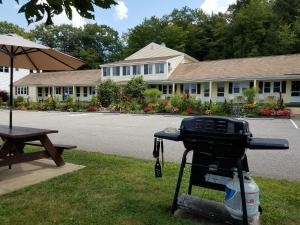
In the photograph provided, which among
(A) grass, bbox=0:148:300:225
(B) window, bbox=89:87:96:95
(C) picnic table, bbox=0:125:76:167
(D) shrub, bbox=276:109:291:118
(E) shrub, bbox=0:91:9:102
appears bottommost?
(A) grass, bbox=0:148:300:225

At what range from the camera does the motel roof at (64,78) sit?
1608 inches

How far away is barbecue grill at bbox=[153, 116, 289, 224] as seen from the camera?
10.7 feet

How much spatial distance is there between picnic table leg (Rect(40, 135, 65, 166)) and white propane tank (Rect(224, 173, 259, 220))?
3805mm

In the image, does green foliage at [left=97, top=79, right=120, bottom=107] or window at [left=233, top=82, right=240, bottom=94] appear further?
green foliage at [left=97, top=79, right=120, bottom=107]

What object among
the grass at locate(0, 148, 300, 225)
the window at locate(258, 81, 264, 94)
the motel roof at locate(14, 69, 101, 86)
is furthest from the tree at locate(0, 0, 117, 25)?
the motel roof at locate(14, 69, 101, 86)

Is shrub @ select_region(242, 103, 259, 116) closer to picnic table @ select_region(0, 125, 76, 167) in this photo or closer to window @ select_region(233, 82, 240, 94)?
window @ select_region(233, 82, 240, 94)

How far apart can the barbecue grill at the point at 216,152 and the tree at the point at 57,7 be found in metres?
1.62

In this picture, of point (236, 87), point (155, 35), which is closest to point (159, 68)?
point (236, 87)

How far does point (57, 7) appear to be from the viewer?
258 cm

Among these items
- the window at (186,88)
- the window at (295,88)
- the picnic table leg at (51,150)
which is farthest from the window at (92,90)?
the picnic table leg at (51,150)

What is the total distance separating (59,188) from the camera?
5.02 metres

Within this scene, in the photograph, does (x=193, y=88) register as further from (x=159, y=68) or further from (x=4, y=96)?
(x=4, y=96)

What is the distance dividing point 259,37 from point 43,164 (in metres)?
45.5

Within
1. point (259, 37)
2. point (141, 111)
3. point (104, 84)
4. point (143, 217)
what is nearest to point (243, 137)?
point (143, 217)
